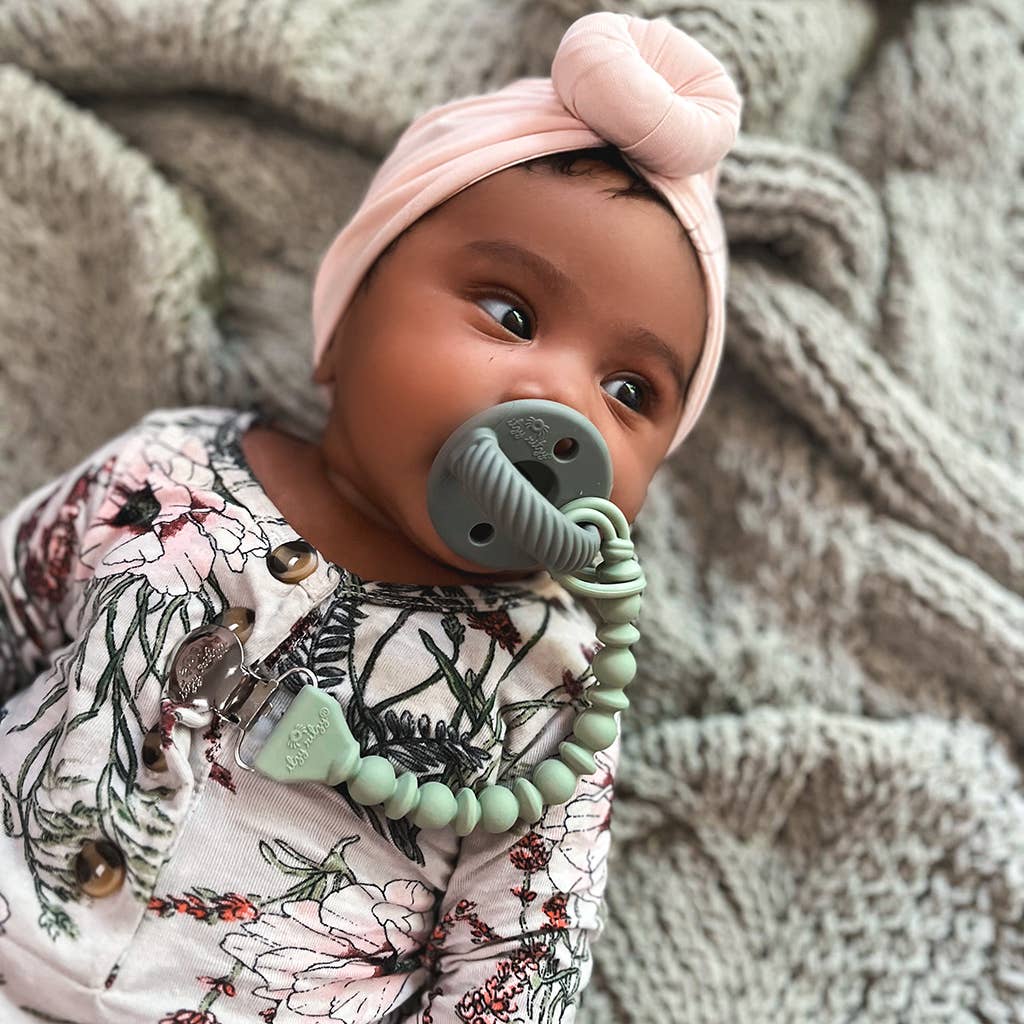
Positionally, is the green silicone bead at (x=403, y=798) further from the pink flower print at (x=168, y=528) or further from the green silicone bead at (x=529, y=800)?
the pink flower print at (x=168, y=528)

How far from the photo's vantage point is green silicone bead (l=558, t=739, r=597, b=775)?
32.7 inches

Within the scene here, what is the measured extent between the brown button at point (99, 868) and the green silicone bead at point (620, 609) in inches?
16.9

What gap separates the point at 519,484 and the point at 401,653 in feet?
0.68

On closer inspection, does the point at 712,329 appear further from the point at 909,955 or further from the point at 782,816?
the point at 909,955

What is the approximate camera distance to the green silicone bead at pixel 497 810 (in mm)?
810

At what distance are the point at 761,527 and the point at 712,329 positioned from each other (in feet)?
0.95

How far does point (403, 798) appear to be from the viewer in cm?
79

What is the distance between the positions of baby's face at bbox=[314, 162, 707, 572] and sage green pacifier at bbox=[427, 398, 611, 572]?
0.08 ft

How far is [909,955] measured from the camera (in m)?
1.02

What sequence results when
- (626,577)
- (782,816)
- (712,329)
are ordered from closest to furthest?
(626,577), (712,329), (782,816)

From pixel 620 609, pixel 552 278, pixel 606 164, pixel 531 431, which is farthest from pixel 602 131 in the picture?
pixel 620 609

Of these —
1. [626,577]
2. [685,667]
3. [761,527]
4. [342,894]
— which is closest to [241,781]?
[342,894]

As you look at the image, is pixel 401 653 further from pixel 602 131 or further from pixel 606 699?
pixel 602 131

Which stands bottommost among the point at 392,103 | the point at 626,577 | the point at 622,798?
the point at 622,798
